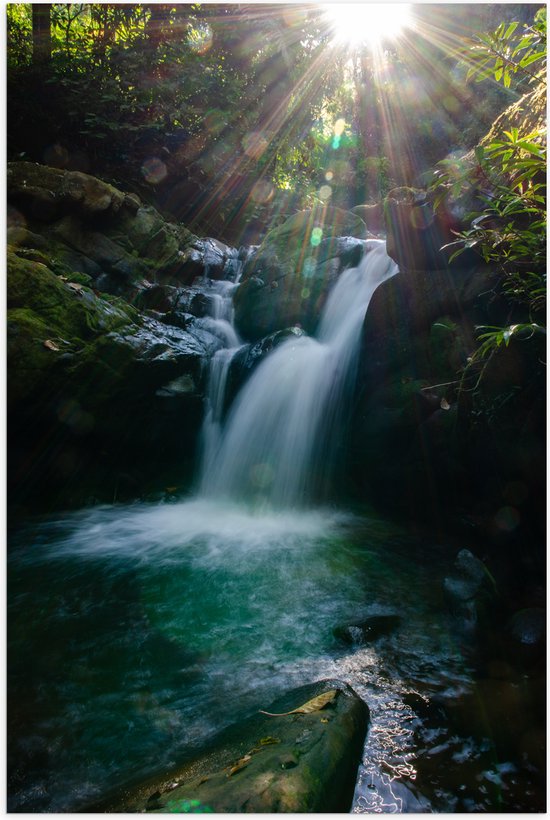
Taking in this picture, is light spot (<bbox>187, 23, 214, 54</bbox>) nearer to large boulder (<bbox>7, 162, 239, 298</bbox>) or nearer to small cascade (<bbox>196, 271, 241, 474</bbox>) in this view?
large boulder (<bbox>7, 162, 239, 298</bbox>)

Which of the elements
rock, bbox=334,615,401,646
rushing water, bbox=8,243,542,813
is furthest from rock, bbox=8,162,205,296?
rock, bbox=334,615,401,646

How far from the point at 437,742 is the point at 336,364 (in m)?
5.50

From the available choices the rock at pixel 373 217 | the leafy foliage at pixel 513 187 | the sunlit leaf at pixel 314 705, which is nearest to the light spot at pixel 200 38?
the rock at pixel 373 217

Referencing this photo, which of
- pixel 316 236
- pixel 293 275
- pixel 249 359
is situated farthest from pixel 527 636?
pixel 316 236

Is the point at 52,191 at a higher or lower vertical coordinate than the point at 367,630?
higher

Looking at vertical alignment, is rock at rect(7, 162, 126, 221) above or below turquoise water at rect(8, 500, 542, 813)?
above

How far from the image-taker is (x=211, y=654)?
304cm

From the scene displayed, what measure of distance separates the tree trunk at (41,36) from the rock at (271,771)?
47.9 feet

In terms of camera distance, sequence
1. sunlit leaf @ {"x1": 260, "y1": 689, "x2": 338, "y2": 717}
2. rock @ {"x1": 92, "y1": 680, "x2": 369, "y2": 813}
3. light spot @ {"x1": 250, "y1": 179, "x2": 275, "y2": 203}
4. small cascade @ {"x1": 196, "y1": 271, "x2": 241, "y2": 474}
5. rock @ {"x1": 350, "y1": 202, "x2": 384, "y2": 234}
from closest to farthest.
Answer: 1. rock @ {"x1": 92, "y1": 680, "x2": 369, "y2": 813}
2. sunlit leaf @ {"x1": 260, "y1": 689, "x2": 338, "y2": 717}
3. small cascade @ {"x1": 196, "y1": 271, "x2": 241, "y2": 474}
4. light spot @ {"x1": 250, "y1": 179, "x2": 275, "y2": 203}
5. rock @ {"x1": 350, "y1": 202, "x2": 384, "y2": 234}

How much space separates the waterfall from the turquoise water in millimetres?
1457

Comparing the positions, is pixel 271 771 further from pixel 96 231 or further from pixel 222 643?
pixel 96 231

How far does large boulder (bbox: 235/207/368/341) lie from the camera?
879 cm

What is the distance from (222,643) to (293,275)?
7661 mm

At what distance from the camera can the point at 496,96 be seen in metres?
15.0
